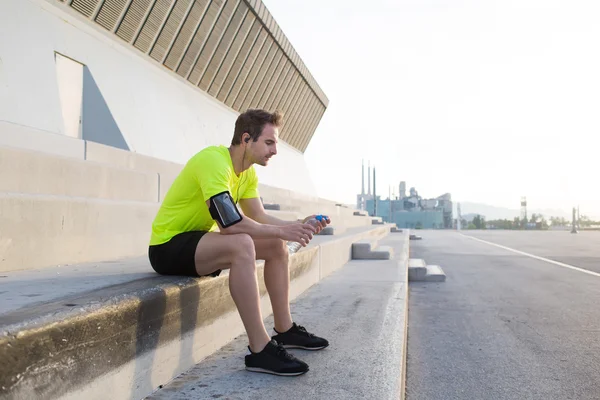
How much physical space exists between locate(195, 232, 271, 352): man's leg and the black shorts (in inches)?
5.8

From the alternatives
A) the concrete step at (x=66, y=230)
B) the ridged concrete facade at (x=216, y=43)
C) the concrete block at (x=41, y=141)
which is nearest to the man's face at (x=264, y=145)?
Result: the concrete step at (x=66, y=230)

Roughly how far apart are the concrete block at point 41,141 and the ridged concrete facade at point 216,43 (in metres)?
5.62

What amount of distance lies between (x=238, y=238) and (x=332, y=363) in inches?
32.4

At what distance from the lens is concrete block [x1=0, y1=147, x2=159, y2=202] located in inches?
146

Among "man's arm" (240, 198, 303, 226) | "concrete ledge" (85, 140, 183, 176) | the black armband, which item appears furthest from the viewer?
"concrete ledge" (85, 140, 183, 176)

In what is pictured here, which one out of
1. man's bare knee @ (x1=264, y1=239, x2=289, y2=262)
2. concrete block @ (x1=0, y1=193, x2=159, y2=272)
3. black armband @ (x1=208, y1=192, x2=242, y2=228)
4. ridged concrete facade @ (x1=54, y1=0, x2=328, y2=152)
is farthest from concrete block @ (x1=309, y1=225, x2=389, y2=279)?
ridged concrete facade @ (x1=54, y1=0, x2=328, y2=152)

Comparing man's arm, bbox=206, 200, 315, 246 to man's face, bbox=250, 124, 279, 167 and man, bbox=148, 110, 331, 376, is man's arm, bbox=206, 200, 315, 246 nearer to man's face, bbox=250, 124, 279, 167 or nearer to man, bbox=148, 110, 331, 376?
man, bbox=148, 110, 331, 376

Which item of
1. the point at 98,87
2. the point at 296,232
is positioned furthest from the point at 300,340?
the point at 98,87

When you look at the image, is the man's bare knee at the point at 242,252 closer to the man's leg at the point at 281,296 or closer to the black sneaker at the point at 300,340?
the man's leg at the point at 281,296

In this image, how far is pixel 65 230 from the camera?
3561 millimetres

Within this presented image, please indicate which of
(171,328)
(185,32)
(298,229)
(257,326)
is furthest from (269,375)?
(185,32)

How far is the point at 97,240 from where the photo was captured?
3930 millimetres

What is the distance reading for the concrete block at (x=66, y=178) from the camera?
3.70 metres

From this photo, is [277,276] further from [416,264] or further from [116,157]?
[416,264]
